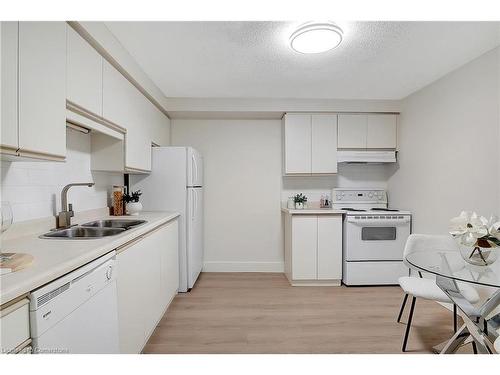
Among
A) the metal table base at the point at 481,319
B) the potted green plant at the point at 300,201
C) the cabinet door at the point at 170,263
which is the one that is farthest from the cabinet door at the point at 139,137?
the metal table base at the point at 481,319

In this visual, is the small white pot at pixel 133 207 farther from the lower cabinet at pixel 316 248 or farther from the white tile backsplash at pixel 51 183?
the lower cabinet at pixel 316 248

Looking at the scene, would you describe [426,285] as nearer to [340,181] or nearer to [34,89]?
[340,181]

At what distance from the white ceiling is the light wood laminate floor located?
231cm

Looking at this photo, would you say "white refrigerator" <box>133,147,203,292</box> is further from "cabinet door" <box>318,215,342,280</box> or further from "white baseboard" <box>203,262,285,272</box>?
"cabinet door" <box>318,215,342,280</box>

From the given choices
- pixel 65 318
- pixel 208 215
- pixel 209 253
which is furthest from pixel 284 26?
pixel 209 253

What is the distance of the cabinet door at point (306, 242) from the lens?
134 inches

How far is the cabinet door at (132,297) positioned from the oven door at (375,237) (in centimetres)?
238

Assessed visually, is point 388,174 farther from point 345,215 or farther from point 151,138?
point 151,138

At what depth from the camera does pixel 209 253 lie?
13.2 feet

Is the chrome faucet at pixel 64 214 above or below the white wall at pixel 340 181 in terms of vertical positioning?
below

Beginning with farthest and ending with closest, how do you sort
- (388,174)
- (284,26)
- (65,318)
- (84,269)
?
1. (388,174)
2. (284,26)
3. (84,269)
4. (65,318)

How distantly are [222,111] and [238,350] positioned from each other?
271 cm

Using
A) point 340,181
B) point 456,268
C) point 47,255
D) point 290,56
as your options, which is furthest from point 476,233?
point 340,181

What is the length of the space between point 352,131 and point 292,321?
2.51 m
